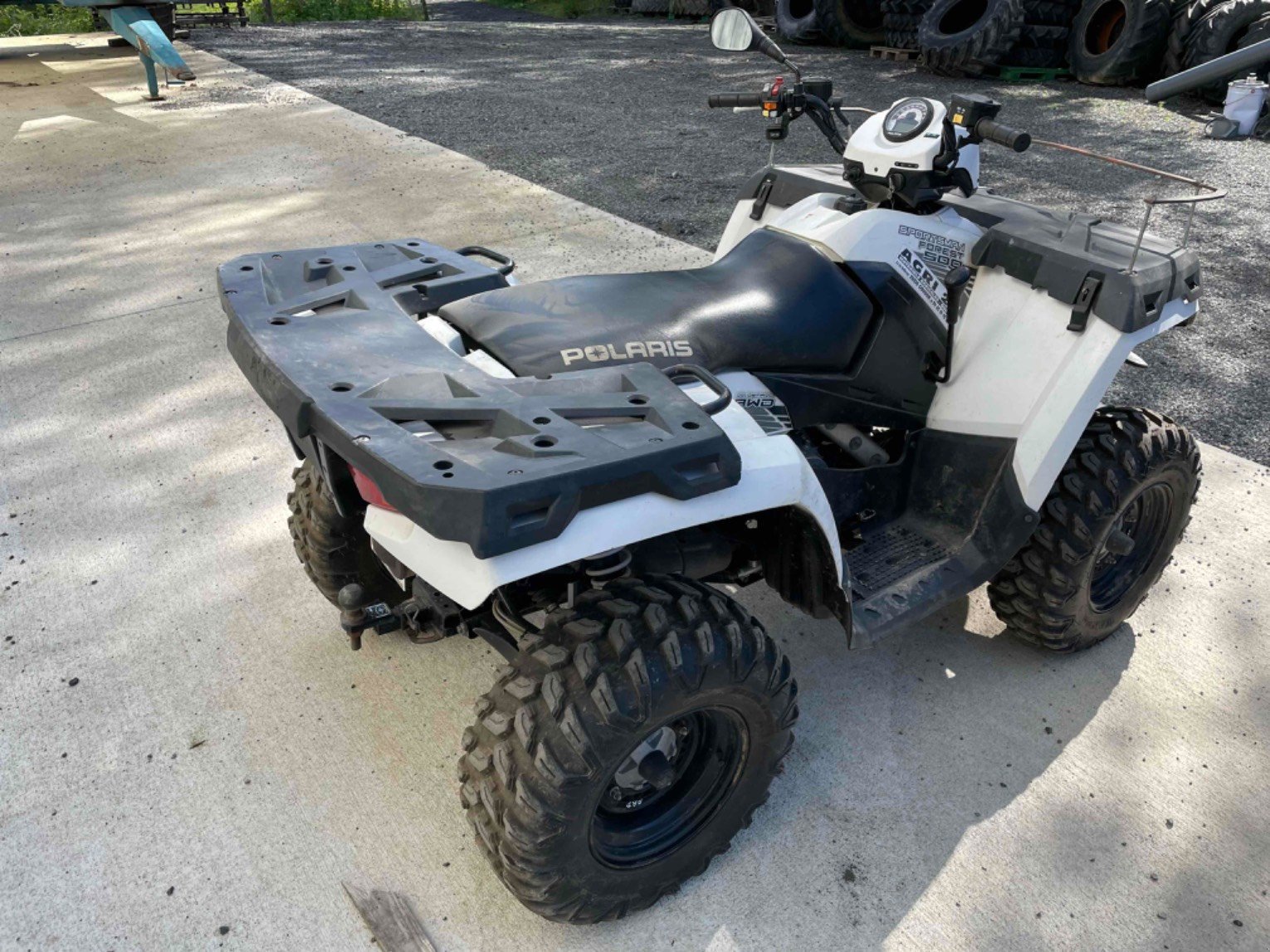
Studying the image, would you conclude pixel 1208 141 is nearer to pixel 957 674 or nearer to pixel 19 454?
pixel 957 674

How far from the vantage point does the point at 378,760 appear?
243 cm

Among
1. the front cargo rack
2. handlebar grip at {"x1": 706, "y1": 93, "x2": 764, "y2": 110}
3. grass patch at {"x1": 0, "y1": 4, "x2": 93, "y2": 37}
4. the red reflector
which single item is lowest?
grass patch at {"x1": 0, "y1": 4, "x2": 93, "y2": 37}

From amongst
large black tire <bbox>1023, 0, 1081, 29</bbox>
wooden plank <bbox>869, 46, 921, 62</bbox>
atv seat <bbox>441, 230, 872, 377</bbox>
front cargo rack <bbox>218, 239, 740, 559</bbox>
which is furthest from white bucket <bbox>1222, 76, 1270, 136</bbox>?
front cargo rack <bbox>218, 239, 740, 559</bbox>

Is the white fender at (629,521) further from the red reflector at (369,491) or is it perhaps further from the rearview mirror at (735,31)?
the rearview mirror at (735,31)

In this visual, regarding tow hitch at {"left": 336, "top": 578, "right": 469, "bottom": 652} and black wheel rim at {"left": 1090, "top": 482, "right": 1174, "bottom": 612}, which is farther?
black wheel rim at {"left": 1090, "top": 482, "right": 1174, "bottom": 612}

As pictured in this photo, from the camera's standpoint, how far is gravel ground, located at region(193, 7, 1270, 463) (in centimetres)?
477

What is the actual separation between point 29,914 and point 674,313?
1848 millimetres

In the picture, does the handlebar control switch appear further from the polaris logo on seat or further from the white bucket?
the white bucket

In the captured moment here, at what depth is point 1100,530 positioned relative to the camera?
2.53 metres

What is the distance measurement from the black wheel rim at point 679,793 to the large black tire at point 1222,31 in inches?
375

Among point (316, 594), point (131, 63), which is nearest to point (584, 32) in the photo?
point (131, 63)

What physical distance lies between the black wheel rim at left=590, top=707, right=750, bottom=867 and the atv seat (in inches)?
30.6

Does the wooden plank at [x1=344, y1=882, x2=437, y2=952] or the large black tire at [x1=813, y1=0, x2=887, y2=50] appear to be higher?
the large black tire at [x1=813, y1=0, x2=887, y2=50]

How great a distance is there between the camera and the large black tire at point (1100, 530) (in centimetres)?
253
